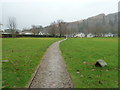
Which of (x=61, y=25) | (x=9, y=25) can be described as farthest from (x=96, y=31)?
(x=9, y=25)

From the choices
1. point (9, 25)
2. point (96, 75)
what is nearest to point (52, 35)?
point (9, 25)

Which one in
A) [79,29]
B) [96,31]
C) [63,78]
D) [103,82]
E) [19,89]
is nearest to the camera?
[19,89]

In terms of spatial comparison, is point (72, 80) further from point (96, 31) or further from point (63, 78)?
point (96, 31)

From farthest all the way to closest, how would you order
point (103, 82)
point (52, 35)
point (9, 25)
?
point (52, 35), point (9, 25), point (103, 82)

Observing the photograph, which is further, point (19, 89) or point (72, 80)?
point (72, 80)

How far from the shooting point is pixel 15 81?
493 cm

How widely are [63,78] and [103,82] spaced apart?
170 cm

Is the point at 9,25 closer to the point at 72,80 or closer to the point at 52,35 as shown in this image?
the point at 52,35

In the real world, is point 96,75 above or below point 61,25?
below

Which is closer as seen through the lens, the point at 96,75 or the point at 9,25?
the point at 96,75

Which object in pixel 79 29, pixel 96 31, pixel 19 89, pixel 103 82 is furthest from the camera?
pixel 79 29

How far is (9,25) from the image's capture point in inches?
2795

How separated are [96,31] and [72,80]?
95.7 meters

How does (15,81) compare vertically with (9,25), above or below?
below
